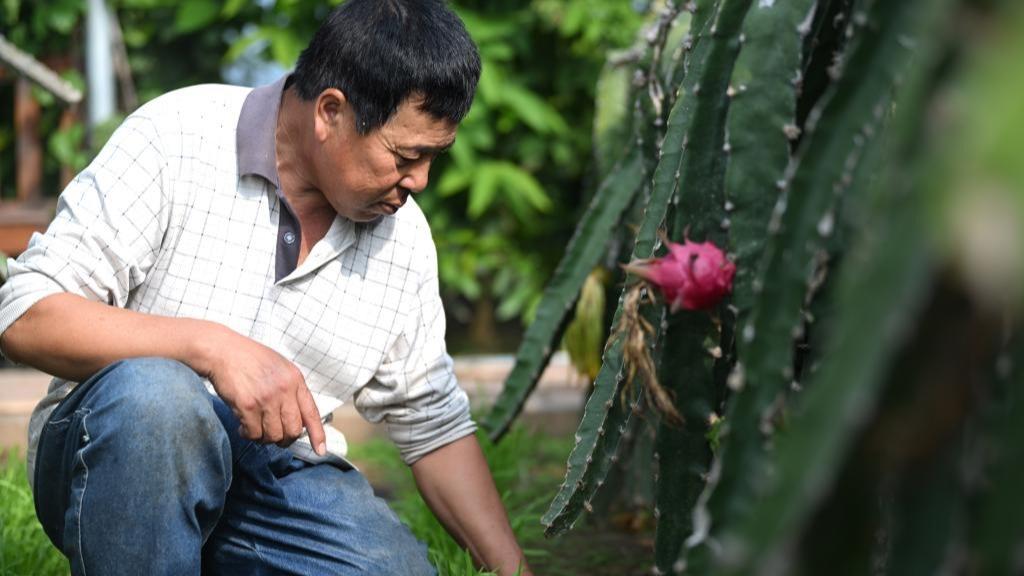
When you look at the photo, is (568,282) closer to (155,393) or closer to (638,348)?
(155,393)

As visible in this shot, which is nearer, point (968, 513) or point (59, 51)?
point (968, 513)

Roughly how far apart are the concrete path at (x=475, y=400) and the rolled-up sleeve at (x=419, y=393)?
123 centimetres

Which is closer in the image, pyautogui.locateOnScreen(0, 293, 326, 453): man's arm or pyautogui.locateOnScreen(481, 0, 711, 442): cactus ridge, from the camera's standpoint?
pyautogui.locateOnScreen(0, 293, 326, 453): man's arm

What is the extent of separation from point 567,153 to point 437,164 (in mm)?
478

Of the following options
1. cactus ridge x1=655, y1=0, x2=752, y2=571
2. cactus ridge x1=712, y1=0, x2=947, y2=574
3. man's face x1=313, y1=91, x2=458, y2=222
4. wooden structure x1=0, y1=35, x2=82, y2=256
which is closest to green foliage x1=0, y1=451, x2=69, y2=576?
man's face x1=313, y1=91, x2=458, y2=222

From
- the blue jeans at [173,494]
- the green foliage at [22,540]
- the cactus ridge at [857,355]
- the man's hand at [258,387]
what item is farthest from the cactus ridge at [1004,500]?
the green foliage at [22,540]

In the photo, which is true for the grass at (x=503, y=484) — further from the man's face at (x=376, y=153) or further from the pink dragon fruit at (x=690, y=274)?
the pink dragon fruit at (x=690, y=274)

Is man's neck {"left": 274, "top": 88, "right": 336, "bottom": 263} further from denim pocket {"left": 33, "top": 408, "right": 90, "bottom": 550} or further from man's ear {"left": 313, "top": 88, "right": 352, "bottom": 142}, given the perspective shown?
denim pocket {"left": 33, "top": 408, "right": 90, "bottom": 550}

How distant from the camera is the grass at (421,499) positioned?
2.41 meters

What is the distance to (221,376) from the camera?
1883 mm

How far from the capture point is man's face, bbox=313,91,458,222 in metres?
2.07

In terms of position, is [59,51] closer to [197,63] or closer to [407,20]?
[197,63]

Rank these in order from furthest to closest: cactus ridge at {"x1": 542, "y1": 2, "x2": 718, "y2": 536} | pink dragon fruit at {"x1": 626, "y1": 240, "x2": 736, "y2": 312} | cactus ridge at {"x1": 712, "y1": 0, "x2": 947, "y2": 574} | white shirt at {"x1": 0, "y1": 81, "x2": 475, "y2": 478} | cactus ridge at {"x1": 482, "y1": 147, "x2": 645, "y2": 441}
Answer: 1. cactus ridge at {"x1": 482, "y1": 147, "x2": 645, "y2": 441}
2. white shirt at {"x1": 0, "y1": 81, "x2": 475, "y2": 478}
3. cactus ridge at {"x1": 542, "y1": 2, "x2": 718, "y2": 536}
4. pink dragon fruit at {"x1": 626, "y1": 240, "x2": 736, "y2": 312}
5. cactus ridge at {"x1": 712, "y1": 0, "x2": 947, "y2": 574}

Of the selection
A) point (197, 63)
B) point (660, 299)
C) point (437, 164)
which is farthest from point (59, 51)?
point (660, 299)
